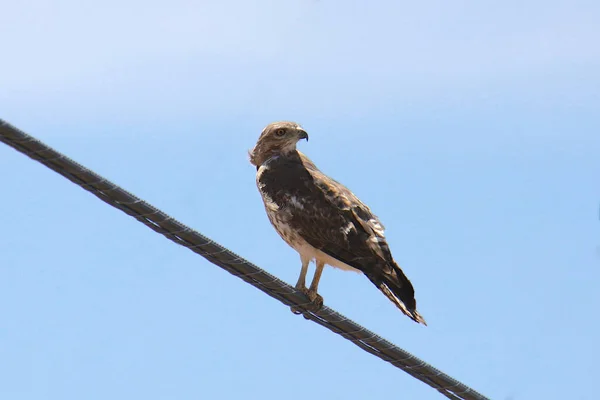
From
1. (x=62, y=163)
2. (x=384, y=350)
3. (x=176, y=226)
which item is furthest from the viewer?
(x=384, y=350)

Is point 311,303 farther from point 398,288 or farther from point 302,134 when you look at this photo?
point 302,134

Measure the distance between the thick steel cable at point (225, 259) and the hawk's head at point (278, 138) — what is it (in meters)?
2.82

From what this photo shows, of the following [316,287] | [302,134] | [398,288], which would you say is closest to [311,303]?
[398,288]

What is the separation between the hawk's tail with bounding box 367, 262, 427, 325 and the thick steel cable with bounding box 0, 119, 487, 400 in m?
Answer: 0.88

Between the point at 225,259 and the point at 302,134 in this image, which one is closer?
the point at 225,259

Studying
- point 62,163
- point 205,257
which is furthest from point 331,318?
point 62,163

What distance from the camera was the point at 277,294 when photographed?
8156 mm

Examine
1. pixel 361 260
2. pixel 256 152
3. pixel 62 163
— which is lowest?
pixel 62 163

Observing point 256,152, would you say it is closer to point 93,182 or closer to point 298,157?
point 298,157

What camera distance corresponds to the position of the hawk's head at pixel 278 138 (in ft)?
37.9

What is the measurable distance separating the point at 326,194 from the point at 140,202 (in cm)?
424

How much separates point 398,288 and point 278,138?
105 inches

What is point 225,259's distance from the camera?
7180 mm

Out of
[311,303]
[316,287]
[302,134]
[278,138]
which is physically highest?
[302,134]
